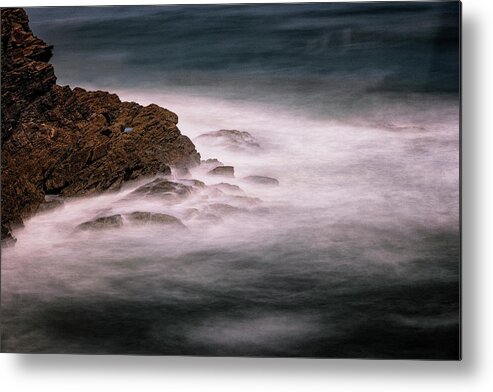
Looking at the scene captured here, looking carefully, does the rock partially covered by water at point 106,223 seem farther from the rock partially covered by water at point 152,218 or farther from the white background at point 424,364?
the white background at point 424,364

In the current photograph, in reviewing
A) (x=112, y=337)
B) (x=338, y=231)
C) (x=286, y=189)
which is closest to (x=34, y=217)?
(x=112, y=337)

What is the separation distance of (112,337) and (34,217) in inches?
19.4

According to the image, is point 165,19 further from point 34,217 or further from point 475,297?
point 475,297

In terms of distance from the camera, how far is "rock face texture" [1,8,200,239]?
110 inches

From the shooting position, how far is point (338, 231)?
2.72 meters

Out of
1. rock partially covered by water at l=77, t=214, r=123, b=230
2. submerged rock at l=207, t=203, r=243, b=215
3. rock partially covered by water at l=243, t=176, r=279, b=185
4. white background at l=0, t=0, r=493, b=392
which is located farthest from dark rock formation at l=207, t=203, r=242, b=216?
white background at l=0, t=0, r=493, b=392

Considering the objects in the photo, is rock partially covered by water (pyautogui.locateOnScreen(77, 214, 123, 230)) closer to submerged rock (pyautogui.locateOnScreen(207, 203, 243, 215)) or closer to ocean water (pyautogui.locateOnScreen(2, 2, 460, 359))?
ocean water (pyautogui.locateOnScreen(2, 2, 460, 359))

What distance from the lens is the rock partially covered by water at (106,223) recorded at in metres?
2.78

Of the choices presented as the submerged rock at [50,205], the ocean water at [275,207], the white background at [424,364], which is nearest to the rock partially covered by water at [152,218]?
the ocean water at [275,207]

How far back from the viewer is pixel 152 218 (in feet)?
9.10

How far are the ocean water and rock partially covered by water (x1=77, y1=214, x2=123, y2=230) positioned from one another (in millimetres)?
21

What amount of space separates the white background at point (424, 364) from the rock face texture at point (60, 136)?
0.24 meters

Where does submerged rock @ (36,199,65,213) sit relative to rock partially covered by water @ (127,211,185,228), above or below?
above

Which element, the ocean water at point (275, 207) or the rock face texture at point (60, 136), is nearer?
the ocean water at point (275, 207)
